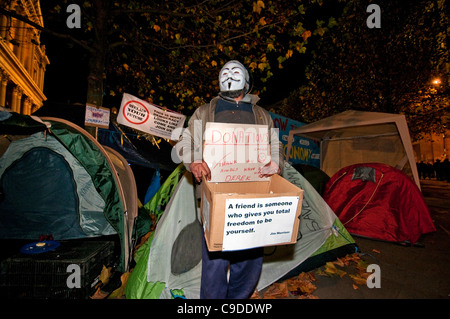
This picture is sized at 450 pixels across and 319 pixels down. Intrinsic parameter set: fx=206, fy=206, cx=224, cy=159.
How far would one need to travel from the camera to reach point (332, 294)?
2.29m

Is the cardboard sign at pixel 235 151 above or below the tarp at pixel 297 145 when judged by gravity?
below

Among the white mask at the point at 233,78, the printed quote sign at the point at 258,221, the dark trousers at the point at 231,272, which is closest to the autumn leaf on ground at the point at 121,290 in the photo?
the dark trousers at the point at 231,272

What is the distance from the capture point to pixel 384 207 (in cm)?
365

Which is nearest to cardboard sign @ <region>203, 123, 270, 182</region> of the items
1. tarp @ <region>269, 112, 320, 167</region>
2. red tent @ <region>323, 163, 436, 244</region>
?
red tent @ <region>323, 163, 436, 244</region>

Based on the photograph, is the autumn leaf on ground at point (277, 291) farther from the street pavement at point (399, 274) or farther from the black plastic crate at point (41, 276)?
the black plastic crate at point (41, 276)

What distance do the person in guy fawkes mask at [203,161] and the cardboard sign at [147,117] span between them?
3530mm

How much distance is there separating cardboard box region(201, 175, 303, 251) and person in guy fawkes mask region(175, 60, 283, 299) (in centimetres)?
39

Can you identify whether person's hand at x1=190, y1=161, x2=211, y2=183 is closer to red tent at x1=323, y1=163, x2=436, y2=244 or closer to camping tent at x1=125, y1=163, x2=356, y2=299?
camping tent at x1=125, y1=163, x2=356, y2=299

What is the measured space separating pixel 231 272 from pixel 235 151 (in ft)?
3.58

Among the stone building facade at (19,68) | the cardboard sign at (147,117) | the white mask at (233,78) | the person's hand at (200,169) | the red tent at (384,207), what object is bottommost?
the red tent at (384,207)

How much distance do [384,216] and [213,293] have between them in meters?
3.56

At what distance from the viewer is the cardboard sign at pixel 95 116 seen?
3406 mm

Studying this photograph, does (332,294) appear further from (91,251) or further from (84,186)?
(84,186)
